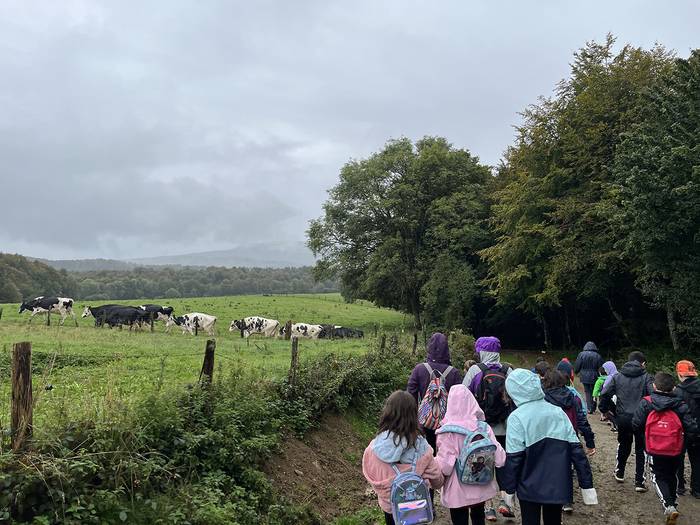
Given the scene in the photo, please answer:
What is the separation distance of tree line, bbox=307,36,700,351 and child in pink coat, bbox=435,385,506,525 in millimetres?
13849

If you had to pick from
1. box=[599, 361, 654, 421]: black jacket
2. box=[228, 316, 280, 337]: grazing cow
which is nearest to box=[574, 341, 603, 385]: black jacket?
box=[599, 361, 654, 421]: black jacket

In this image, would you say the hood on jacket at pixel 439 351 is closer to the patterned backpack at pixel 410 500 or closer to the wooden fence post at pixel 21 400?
the patterned backpack at pixel 410 500

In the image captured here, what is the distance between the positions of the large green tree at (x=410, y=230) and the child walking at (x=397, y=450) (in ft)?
93.2

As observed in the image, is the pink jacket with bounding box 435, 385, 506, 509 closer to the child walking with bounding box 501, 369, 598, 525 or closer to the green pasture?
the child walking with bounding box 501, 369, 598, 525

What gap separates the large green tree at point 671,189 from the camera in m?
16.7

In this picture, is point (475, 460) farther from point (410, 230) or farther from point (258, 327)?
point (410, 230)

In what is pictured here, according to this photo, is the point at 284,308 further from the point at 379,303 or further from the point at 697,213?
the point at 697,213

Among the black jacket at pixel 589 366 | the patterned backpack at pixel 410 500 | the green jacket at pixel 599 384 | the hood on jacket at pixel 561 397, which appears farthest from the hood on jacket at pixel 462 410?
the black jacket at pixel 589 366

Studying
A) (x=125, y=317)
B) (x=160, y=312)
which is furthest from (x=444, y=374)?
(x=160, y=312)

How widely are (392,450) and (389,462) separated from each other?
13cm

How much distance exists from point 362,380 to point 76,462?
8088mm

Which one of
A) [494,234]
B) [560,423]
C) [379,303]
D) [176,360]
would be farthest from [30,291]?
[560,423]

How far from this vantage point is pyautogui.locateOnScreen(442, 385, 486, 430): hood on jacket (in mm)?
5305

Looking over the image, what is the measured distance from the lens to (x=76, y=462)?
196 inches
